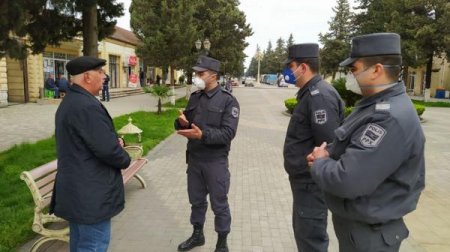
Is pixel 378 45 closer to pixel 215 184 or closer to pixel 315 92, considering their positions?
pixel 315 92

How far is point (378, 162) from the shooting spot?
193cm

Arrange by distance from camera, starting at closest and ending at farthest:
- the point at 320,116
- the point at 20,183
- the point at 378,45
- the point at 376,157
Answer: the point at 376,157 < the point at 378,45 < the point at 320,116 < the point at 20,183

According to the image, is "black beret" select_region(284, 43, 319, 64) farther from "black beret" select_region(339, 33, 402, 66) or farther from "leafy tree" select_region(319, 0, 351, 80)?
"leafy tree" select_region(319, 0, 351, 80)

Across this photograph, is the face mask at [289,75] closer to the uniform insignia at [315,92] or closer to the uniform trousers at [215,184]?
the uniform insignia at [315,92]

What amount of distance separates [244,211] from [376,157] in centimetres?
360

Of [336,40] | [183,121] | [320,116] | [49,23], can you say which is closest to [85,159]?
[183,121]

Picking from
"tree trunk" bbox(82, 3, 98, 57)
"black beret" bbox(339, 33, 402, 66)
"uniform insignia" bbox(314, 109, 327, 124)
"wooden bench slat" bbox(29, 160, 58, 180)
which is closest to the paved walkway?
"wooden bench slat" bbox(29, 160, 58, 180)

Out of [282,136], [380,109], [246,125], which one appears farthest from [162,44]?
[380,109]

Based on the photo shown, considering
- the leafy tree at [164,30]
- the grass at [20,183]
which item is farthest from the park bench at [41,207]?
the leafy tree at [164,30]

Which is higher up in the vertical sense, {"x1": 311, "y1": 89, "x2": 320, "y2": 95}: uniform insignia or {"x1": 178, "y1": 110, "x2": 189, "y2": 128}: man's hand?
{"x1": 311, "y1": 89, "x2": 320, "y2": 95}: uniform insignia

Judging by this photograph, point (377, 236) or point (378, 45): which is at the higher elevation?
point (378, 45)

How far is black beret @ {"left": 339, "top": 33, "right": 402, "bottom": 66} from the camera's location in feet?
6.82

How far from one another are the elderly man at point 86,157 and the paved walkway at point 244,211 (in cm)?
137

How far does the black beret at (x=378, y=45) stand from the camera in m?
2.08
